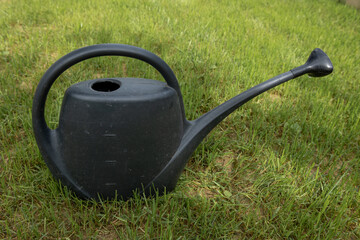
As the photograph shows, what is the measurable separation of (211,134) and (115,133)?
680mm

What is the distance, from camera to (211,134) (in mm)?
1469

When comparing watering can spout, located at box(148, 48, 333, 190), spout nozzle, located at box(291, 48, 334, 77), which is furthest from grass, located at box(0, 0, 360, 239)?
spout nozzle, located at box(291, 48, 334, 77)

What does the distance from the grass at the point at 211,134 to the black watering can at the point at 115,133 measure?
0.12 m

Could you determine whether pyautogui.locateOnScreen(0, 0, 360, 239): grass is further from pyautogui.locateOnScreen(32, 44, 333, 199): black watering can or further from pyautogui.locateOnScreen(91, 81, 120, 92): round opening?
pyautogui.locateOnScreen(91, 81, 120, 92): round opening

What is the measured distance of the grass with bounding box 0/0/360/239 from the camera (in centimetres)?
107

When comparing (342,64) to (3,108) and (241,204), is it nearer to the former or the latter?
(241,204)

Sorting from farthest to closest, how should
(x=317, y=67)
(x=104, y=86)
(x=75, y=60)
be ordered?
(x=317, y=67), (x=104, y=86), (x=75, y=60)

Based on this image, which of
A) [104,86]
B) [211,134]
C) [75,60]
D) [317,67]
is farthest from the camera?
[211,134]

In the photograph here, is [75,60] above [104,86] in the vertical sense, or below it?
above

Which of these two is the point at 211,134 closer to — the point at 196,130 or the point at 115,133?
the point at 196,130

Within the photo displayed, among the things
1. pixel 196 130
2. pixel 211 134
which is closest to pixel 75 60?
pixel 196 130

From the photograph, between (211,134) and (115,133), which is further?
(211,134)

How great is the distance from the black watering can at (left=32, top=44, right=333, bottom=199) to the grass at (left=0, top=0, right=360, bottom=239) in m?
0.12

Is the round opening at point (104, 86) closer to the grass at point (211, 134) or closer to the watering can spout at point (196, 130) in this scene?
the watering can spout at point (196, 130)
